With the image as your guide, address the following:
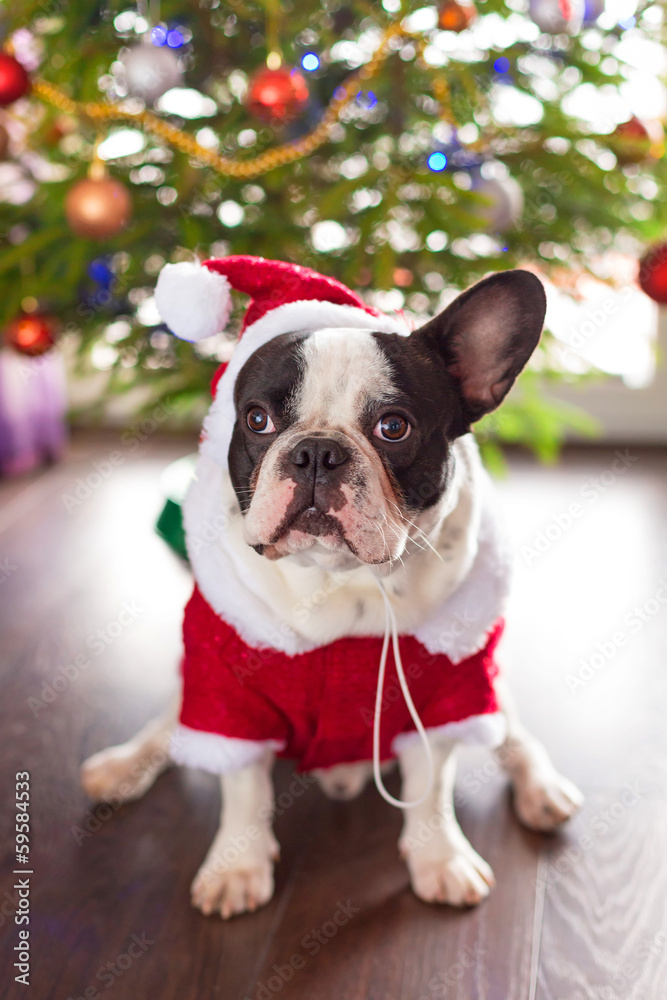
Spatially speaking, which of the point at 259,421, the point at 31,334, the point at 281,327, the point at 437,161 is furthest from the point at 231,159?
the point at 259,421

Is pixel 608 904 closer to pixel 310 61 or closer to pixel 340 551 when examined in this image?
pixel 340 551

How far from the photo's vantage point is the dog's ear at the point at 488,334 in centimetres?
111

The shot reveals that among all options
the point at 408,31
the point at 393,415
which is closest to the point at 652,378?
the point at 408,31

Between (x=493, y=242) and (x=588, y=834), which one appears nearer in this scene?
(x=588, y=834)

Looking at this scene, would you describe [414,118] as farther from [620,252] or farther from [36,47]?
[36,47]

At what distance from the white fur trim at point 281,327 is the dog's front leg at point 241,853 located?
532 millimetres

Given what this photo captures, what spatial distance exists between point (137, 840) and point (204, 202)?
4.85 ft

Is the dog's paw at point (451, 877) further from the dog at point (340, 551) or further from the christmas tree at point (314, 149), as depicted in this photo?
the christmas tree at point (314, 149)

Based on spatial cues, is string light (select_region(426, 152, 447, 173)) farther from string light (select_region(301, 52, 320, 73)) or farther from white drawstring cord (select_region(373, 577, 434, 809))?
white drawstring cord (select_region(373, 577, 434, 809))

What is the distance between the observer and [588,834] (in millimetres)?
1496

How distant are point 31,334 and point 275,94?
83 centimetres

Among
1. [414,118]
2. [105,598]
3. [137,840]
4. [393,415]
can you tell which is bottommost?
[105,598]

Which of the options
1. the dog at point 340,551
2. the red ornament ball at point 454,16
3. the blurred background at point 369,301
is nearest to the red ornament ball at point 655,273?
the blurred background at point 369,301

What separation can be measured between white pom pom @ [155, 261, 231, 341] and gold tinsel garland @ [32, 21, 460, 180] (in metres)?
0.76
